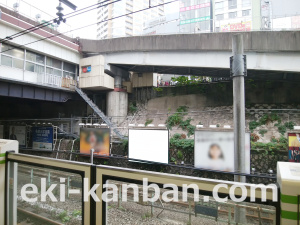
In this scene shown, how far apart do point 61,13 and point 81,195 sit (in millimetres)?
6185

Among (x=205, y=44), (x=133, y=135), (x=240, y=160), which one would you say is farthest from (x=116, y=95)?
(x=240, y=160)

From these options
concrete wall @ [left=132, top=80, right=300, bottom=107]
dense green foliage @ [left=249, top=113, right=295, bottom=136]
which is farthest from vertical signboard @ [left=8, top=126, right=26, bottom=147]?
dense green foliage @ [left=249, top=113, right=295, bottom=136]

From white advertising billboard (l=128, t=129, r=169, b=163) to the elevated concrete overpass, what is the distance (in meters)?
7.18

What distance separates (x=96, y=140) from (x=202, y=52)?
34.5 ft

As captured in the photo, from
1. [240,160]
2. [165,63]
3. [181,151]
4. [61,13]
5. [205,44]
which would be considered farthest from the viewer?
[165,63]

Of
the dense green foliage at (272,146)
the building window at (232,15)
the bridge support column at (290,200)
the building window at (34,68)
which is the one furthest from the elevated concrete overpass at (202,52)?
the building window at (232,15)

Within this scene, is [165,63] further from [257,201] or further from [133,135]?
[257,201]

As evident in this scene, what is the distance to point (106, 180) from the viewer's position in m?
2.24

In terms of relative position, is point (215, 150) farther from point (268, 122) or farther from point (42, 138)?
point (42, 138)

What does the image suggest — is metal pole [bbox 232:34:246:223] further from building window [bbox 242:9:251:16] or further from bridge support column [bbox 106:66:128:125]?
building window [bbox 242:9:251:16]

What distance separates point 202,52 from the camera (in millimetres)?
14750

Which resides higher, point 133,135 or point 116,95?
point 116,95

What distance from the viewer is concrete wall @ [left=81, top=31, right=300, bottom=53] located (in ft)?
40.6

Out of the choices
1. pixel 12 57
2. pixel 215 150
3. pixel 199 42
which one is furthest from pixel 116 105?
pixel 215 150
